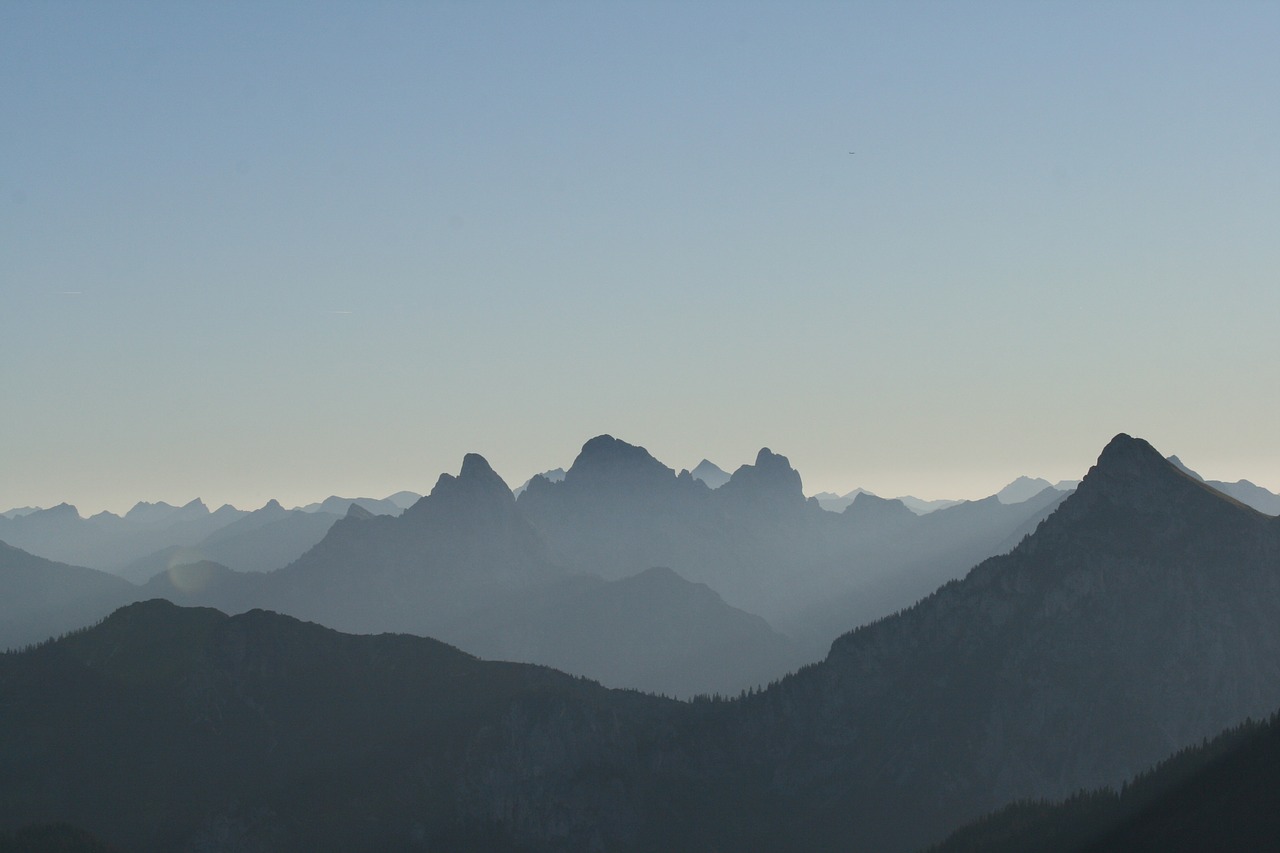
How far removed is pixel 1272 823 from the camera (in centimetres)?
19538

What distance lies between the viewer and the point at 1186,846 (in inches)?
7830

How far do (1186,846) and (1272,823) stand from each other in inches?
541
